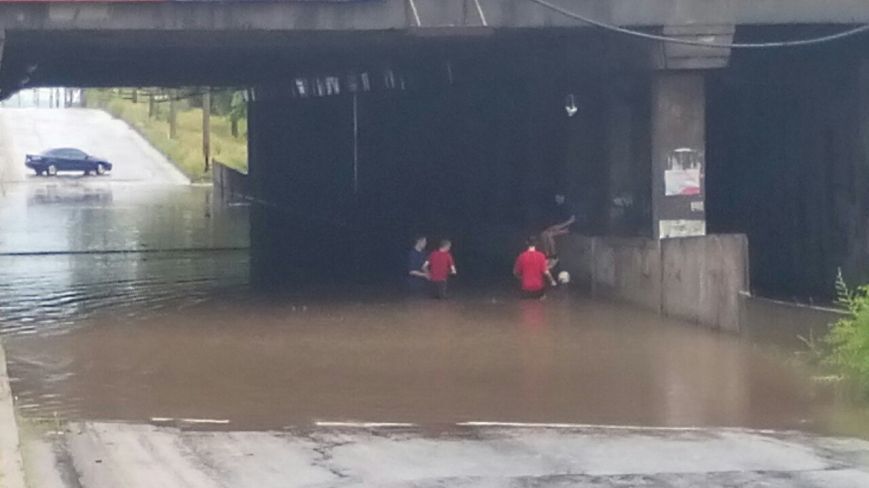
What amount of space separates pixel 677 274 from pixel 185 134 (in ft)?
221

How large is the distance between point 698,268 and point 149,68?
62.7 feet

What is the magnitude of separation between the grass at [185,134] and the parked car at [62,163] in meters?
3.97

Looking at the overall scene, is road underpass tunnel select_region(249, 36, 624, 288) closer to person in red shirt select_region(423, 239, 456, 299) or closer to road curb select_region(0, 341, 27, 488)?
person in red shirt select_region(423, 239, 456, 299)

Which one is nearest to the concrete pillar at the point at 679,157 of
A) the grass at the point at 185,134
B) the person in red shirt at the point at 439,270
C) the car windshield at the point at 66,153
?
the person in red shirt at the point at 439,270

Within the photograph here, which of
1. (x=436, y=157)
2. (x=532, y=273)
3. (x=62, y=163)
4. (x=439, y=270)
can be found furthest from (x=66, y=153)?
Answer: (x=532, y=273)

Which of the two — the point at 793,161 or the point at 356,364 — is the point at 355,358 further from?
the point at 793,161

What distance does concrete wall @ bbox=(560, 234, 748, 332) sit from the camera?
2022 centimetres

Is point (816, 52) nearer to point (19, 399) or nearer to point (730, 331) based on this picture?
point (730, 331)

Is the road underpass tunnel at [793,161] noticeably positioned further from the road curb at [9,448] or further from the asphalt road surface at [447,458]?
the road curb at [9,448]

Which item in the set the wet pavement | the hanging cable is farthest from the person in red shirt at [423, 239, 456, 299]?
the hanging cable

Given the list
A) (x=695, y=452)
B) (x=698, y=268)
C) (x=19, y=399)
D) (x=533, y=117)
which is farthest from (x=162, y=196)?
(x=695, y=452)

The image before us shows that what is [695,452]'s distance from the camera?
37.1 ft

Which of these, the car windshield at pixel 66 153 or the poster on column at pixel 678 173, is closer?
the poster on column at pixel 678 173

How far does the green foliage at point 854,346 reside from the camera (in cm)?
1480
